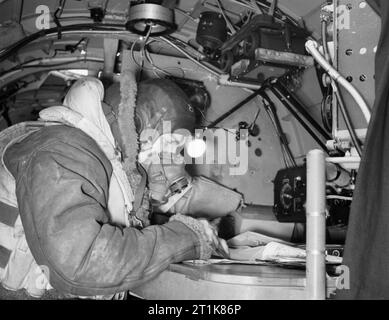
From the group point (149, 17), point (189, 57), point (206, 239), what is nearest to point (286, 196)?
point (206, 239)

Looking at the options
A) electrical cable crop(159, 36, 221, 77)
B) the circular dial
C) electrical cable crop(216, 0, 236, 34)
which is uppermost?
electrical cable crop(216, 0, 236, 34)

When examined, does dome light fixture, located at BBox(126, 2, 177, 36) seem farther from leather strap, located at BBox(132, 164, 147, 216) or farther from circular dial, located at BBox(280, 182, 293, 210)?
circular dial, located at BBox(280, 182, 293, 210)

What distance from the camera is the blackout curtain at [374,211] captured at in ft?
4.00

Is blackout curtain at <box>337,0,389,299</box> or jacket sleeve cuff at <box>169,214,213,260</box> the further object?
jacket sleeve cuff at <box>169,214,213,260</box>

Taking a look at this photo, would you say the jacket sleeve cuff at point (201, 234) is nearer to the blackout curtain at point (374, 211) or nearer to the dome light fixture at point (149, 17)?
the blackout curtain at point (374, 211)

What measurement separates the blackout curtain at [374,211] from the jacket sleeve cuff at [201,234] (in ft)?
1.94

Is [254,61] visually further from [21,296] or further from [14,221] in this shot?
[21,296]

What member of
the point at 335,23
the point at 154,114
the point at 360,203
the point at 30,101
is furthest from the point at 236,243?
the point at 30,101

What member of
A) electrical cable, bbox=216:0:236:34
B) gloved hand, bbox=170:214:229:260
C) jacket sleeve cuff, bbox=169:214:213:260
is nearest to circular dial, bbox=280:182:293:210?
gloved hand, bbox=170:214:229:260

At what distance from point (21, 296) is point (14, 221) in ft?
1.05

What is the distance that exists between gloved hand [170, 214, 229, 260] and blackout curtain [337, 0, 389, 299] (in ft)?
1.95

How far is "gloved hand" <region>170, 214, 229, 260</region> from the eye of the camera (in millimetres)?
1670

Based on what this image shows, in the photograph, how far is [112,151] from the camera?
5.79ft
